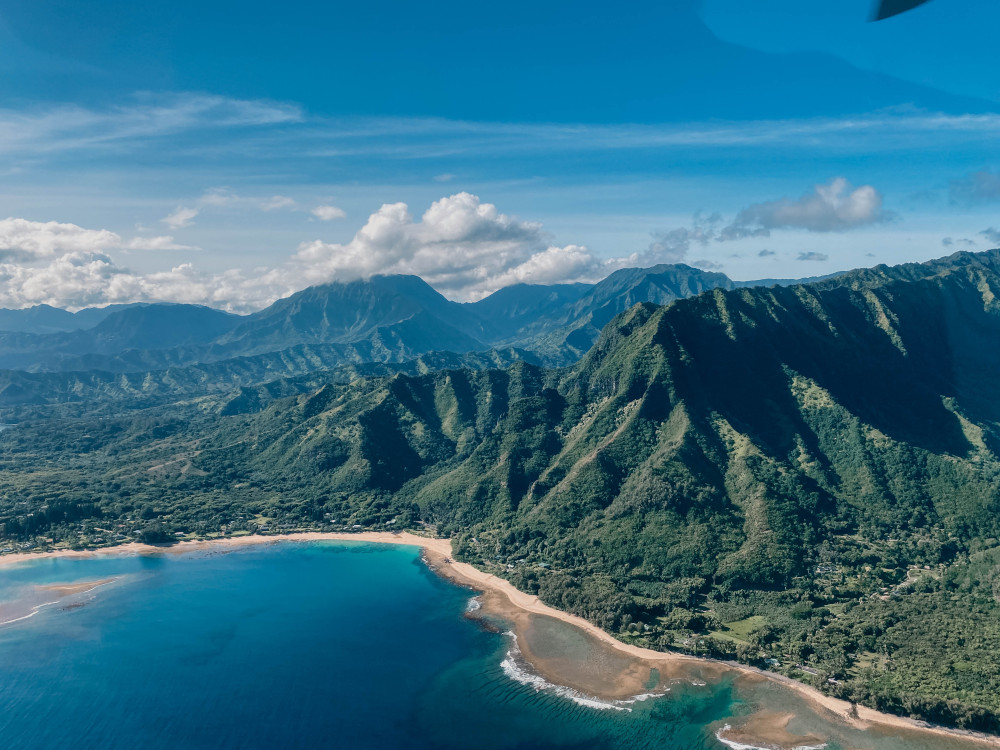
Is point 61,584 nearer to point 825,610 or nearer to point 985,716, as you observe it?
point 825,610

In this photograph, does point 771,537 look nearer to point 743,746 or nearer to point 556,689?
point 743,746

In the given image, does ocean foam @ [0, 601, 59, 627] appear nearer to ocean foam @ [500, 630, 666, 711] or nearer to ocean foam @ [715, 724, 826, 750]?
ocean foam @ [500, 630, 666, 711]

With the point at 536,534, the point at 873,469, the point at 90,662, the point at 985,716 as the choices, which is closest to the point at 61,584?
the point at 90,662

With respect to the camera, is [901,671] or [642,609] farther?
[642,609]

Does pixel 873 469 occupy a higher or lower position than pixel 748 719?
higher

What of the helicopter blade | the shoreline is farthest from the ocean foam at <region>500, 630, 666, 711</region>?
the helicopter blade

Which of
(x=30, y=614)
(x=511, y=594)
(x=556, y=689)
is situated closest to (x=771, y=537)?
(x=511, y=594)
